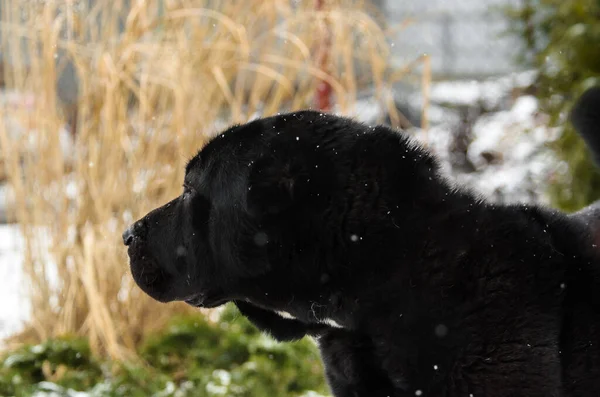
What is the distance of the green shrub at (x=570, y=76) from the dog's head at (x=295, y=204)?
3.82m

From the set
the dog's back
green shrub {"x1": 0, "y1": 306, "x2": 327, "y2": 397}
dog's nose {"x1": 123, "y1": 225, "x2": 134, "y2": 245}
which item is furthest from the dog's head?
green shrub {"x1": 0, "y1": 306, "x2": 327, "y2": 397}

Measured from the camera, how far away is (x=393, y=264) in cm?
203

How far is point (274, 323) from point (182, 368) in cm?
200

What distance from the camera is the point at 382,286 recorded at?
6.63 feet

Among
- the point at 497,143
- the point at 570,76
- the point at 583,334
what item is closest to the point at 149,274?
the point at 583,334

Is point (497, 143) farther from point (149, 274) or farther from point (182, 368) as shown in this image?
point (149, 274)

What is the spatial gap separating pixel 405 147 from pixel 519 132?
5664 mm

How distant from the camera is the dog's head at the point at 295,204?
205 centimetres

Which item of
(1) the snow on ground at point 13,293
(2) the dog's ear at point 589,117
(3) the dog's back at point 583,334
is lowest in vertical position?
(3) the dog's back at point 583,334

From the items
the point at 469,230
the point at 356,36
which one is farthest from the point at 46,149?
the point at 469,230

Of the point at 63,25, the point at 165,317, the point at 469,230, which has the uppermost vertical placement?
the point at 63,25

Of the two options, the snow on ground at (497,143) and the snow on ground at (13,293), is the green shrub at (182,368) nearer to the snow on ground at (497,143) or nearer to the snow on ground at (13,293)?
the snow on ground at (13,293)

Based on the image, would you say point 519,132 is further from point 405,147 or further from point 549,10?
point 405,147

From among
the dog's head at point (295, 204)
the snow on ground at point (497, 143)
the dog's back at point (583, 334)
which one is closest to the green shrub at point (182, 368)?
the dog's head at point (295, 204)
